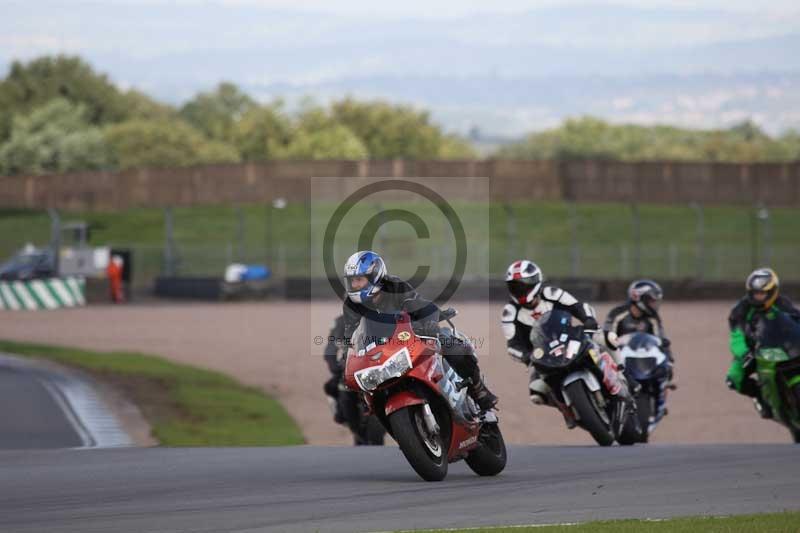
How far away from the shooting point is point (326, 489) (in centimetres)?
914

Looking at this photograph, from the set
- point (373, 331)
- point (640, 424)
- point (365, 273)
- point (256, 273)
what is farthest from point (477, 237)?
point (365, 273)

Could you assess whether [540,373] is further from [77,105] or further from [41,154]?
[77,105]

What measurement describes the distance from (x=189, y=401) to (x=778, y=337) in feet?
30.5

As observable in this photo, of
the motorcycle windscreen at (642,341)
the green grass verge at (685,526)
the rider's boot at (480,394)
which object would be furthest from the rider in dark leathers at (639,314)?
the green grass verge at (685,526)

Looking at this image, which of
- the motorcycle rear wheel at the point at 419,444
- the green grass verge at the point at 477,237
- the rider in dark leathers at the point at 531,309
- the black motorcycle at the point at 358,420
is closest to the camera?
the motorcycle rear wheel at the point at 419,444

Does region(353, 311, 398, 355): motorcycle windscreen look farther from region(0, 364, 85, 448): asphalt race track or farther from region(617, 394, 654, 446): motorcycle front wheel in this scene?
region(0, 364, 85, 448): asphalt race track

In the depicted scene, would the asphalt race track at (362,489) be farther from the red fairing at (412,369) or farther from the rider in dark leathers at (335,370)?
the rider in dark leathers at (335,370)

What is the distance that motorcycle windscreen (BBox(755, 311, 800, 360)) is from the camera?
43.8ft

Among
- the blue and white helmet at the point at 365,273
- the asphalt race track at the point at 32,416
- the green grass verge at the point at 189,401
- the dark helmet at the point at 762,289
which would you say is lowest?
the green grass verge at the point at 189,401

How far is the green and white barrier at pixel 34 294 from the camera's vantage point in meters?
42.0

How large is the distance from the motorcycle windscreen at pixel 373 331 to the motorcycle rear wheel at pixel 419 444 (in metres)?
0.45

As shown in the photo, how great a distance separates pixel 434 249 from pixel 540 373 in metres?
39.2

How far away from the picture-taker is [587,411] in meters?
12.4

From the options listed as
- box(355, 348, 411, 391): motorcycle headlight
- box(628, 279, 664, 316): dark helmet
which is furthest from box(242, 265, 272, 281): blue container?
box(355, 348, 411, 391): motorcycle headlight
